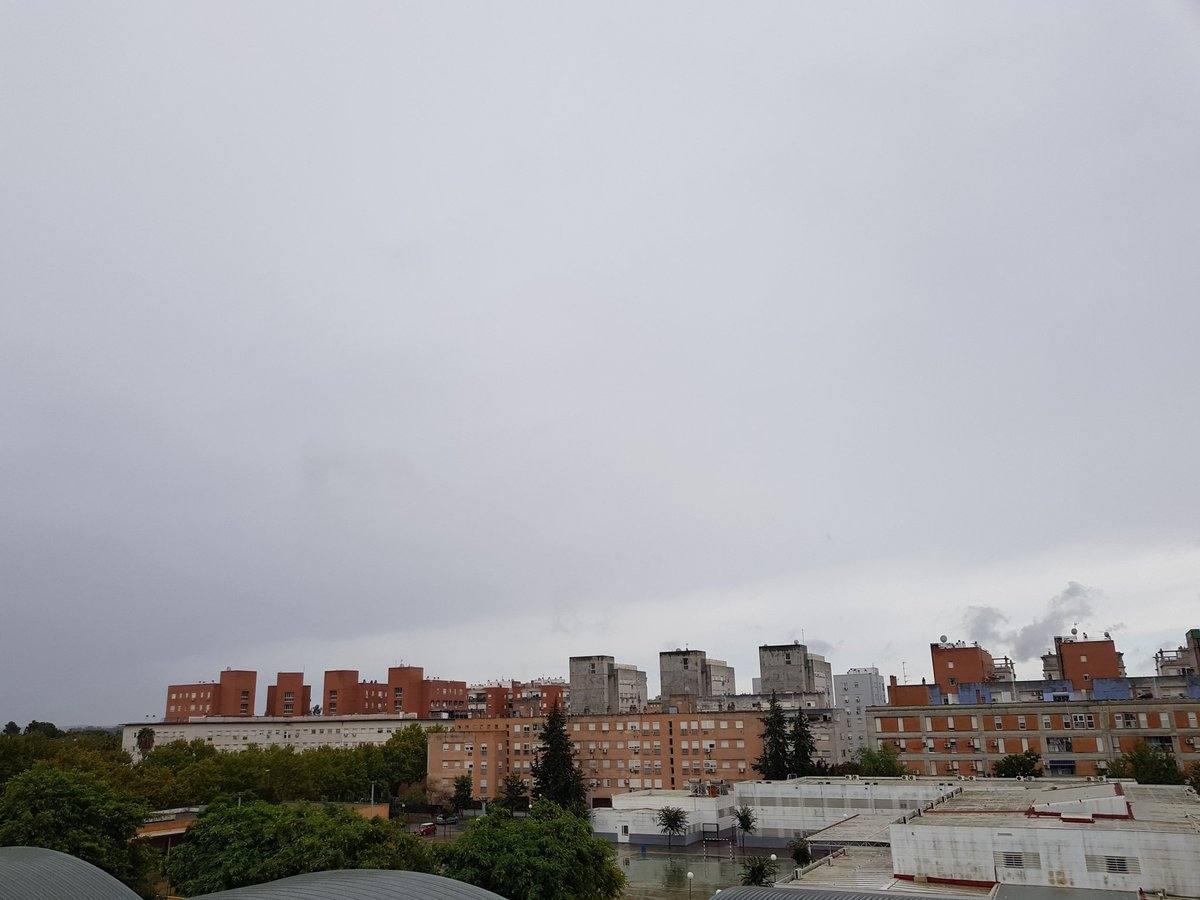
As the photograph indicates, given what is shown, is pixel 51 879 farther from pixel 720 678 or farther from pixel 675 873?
pixel 720 678

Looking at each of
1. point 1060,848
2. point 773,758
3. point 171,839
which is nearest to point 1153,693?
point 773,758

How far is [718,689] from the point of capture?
12406cm

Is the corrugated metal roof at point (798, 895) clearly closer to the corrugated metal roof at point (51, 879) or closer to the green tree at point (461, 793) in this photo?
the corrugated metal roof at point (51, 879)

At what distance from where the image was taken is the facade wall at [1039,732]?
206ft

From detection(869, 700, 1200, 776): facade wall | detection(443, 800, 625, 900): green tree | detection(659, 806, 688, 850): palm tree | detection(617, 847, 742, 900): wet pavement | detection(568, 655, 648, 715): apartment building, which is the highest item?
detection(568, 655, 648, 715): apartment building

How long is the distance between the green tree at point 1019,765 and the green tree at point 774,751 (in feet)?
50.7

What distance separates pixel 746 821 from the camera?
5638 centimetres

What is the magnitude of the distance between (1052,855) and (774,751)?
42535 mm

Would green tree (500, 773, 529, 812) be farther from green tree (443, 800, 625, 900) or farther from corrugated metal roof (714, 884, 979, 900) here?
corrugated metal roof (714, 884, 979, 900)

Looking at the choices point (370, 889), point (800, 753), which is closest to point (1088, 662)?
point (800, 753)

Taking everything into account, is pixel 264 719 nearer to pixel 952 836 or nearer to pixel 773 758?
pixel 773 758

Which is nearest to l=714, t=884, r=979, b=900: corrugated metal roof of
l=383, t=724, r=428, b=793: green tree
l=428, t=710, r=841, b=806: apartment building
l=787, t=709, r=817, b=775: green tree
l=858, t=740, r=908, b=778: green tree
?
l=858, t=740, r=908, b=778: green tree

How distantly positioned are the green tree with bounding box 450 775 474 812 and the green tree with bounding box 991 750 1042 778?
143 ft

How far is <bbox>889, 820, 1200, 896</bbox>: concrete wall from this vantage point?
27.0 meters
